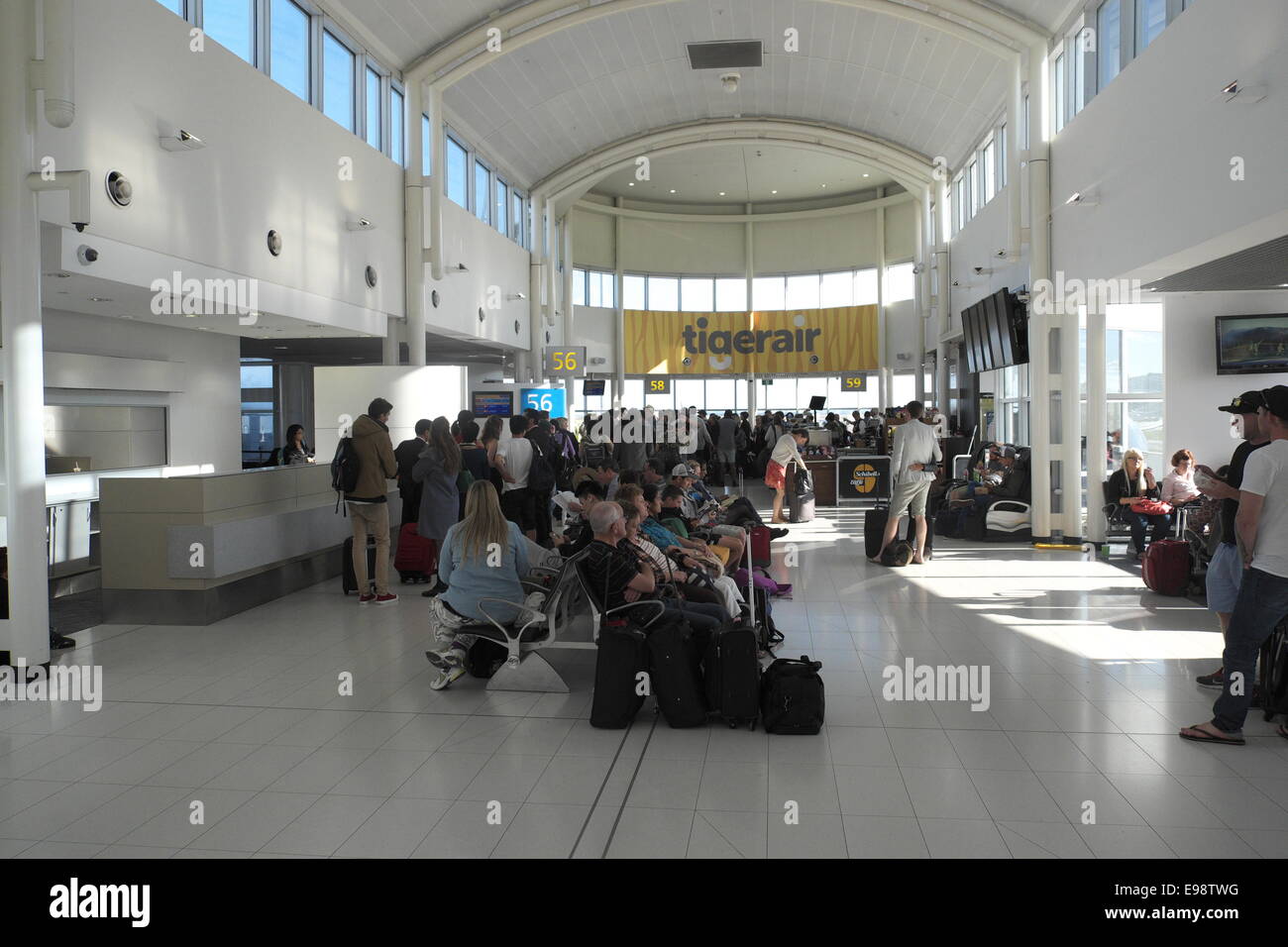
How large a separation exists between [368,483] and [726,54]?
10.8 meters

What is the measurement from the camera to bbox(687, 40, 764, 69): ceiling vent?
1541 cm

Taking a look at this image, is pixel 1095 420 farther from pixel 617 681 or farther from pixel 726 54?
pixel 726 54

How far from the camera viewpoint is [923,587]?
906 cm

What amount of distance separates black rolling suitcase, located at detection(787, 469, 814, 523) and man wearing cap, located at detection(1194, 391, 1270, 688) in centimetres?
888

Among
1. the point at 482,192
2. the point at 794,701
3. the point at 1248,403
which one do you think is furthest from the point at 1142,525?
the point at 482,192

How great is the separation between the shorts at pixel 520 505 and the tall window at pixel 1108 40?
7387 mm

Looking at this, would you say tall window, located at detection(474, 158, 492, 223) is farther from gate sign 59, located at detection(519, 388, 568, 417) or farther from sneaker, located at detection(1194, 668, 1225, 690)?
sneaker, located at detection(1194, 668, 1225, 690)

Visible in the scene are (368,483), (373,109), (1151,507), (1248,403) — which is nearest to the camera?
(1248,403)

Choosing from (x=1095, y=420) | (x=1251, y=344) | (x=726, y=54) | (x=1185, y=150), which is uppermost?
(x=726, y=54)

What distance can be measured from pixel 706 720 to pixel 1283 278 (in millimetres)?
8555

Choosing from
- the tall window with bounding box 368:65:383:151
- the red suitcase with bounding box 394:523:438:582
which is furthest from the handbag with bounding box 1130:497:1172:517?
the tall window with bounding box 368:65:383:151

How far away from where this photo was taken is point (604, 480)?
381 inches

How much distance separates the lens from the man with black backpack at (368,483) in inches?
325
